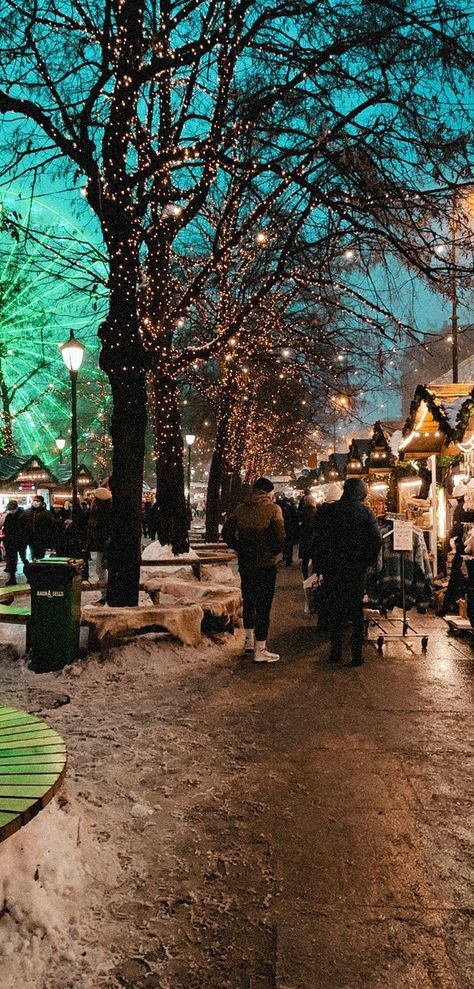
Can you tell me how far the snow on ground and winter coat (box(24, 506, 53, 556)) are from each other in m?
9.08

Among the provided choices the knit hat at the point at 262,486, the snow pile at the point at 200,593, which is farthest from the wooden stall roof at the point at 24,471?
the knit hat at the point at 262,486

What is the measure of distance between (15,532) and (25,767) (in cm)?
1374

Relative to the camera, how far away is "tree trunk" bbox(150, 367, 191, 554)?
13.5 metres

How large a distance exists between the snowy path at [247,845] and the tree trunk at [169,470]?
7625mm

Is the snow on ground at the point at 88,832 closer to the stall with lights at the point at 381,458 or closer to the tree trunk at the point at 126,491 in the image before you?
the tree trunk at the point at 126,491

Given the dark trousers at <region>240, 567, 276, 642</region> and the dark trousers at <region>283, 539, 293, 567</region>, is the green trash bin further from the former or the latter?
the dark trousers at <region>283, 539, 293, 567</region>

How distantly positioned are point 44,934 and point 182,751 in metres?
2.11

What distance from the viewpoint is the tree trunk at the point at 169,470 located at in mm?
13500

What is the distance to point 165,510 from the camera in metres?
14.2

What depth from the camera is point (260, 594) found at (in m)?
7.16

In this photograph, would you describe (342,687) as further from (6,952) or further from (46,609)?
(6,952)

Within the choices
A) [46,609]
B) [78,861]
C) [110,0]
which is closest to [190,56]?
[110,0]

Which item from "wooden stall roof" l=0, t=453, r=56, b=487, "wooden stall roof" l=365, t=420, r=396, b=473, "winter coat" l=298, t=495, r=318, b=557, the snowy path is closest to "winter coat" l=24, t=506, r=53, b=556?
"winter coat" l=298, t=495, r=318, b=557

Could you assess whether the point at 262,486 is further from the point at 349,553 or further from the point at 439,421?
the point at 439,421
